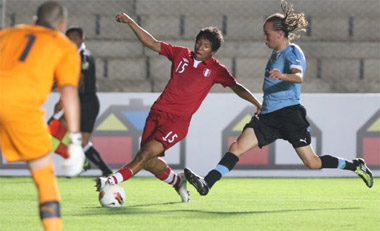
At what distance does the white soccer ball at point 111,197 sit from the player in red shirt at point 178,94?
0.39 m

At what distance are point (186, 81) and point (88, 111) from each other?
135 inches

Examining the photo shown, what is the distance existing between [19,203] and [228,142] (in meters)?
4.30

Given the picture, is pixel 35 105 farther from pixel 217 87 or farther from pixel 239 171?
pixel 217 87

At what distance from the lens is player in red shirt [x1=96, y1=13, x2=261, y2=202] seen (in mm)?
8344

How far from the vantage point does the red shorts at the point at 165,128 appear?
8.34m

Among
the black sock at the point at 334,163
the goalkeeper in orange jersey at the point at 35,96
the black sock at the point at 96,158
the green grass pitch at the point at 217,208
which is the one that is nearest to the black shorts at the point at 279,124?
the black sock at the point at 334,163

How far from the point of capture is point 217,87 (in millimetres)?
14586

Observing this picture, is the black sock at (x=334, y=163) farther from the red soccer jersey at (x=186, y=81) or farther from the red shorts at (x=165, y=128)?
the red shorts at (x=165, y=128)

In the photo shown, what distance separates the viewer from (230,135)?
12188 mm

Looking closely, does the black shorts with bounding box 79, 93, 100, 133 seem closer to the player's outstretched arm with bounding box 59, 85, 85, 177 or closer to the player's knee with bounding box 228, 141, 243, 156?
the player's knee with bounding box 228, 141, 243, 156

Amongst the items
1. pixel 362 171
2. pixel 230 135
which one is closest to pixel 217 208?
pixel 362 171

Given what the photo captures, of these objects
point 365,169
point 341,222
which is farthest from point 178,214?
point 365,169

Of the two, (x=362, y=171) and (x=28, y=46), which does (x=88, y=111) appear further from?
(x=28, y=46)

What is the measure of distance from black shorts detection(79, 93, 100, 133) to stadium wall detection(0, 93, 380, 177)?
1.19ft
